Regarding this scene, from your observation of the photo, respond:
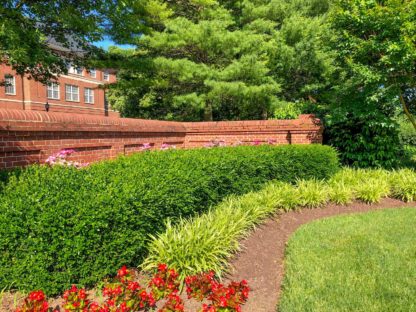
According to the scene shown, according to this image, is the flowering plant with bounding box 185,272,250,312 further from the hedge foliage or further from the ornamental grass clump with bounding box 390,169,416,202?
the ornamental grass clump with bounding box 390,169,416,202

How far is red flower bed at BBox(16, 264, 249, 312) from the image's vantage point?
109 inches

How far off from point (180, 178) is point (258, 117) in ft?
48.4

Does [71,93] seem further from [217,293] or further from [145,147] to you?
[217,293]

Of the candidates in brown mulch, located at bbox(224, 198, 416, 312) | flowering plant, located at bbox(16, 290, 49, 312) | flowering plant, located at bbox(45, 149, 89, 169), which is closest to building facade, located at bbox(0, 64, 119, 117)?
flowering plant, located at bbox(45, 149, 89, 169)

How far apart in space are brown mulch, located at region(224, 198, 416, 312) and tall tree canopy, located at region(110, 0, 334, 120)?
6181 mm

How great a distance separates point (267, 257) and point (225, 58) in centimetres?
1126

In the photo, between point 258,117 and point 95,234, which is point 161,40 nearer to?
point 258,117

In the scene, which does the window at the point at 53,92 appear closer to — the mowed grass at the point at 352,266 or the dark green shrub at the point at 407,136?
the dark green shrub at the point at 407,136

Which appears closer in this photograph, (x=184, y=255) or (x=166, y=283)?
(x=166, y=283)

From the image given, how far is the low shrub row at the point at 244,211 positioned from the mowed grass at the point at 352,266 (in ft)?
2.35

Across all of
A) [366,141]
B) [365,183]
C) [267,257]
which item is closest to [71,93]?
[366,141]

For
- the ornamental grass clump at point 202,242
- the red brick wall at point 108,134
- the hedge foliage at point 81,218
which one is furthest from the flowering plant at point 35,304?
the red brick wall at point 108,134

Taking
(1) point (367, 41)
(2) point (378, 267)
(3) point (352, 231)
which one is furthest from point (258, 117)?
(2) point (378, 267)

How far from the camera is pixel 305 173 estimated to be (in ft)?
25.4
